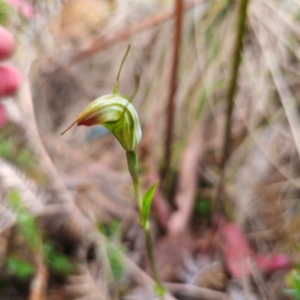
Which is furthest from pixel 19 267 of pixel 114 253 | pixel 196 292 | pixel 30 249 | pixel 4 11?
pixel 4 11

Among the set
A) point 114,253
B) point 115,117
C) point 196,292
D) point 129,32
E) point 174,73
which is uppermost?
point 129,32

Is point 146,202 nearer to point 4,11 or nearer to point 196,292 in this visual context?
point 196,292

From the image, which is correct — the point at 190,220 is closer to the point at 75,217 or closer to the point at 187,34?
the point at 75,217

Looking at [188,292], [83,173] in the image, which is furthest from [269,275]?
[83,173]

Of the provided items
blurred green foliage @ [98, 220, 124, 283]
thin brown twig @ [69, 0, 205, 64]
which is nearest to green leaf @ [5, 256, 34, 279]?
blurred green foliage @ [98, 220, 124, 283]

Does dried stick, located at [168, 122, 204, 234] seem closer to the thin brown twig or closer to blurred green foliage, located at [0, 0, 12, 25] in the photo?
the thin brown twig
